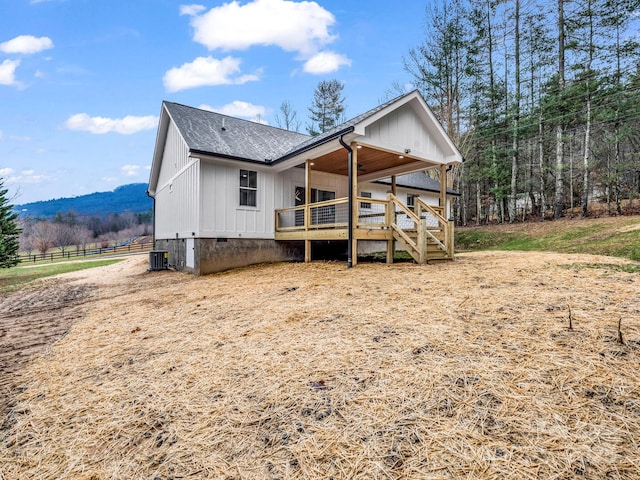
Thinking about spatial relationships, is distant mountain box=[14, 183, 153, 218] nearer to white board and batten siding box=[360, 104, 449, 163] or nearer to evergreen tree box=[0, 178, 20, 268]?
evergreen tree box=[0, 178, 20, 268]

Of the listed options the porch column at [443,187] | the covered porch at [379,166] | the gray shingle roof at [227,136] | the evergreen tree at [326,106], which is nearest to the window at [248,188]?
the gray shingle roof at [227,136]

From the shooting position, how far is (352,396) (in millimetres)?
2045

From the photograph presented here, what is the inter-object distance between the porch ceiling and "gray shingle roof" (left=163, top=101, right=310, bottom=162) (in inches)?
74.6

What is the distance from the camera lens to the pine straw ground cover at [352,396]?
153 centimetres

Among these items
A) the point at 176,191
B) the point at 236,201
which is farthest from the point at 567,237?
the point at 176,191

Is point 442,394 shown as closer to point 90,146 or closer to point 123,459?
point 123,459

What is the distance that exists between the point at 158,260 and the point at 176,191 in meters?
2.89

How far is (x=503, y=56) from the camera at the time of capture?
776 inches

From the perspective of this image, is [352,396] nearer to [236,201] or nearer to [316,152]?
[316,152]

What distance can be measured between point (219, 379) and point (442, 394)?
166cm

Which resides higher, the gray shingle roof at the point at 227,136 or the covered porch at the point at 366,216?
the gray shingle roof at the point at 227,136

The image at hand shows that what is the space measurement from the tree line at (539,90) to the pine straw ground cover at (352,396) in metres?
16.9

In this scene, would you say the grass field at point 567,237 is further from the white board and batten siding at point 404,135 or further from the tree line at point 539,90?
the white board and batten siding at point 404,135

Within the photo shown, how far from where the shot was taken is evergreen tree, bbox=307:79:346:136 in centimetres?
2917
